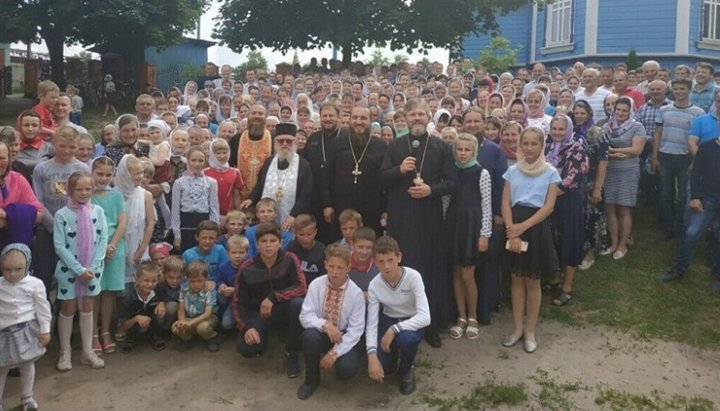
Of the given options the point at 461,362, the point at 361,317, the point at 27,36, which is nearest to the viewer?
the point at 361,317

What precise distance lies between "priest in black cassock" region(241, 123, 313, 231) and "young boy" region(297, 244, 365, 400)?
122 centimetres

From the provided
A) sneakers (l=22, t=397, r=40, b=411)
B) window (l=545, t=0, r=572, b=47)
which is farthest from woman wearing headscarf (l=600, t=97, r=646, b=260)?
window (l=545, t=0, r=572, b=47)

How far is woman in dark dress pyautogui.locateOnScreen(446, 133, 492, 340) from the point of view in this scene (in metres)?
5.24

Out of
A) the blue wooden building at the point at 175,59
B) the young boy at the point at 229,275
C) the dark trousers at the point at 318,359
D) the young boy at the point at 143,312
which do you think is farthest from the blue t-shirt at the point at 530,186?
the blue wooden building at the point at 175,59

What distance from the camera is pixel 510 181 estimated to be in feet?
17.0

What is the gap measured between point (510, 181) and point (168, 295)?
121 inches

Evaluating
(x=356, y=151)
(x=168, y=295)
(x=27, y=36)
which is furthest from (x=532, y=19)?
(x=168, y=295)

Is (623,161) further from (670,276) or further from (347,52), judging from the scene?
(347,52)

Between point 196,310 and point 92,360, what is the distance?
87 cm

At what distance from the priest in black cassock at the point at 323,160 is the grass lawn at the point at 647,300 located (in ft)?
7.28

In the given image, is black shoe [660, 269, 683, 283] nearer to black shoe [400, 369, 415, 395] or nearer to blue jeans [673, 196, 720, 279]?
blue jeans [673, 196, 720, 279]

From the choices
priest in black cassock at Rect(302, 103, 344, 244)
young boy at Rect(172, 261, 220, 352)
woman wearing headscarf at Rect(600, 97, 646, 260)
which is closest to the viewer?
young boy at Rect(172, 261, 220, 352)

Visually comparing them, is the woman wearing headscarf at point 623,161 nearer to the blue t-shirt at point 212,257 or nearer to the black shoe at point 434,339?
the black shoe at point 434,339

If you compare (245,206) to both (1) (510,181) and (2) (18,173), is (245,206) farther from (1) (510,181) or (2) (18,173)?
(1) (510,181)
